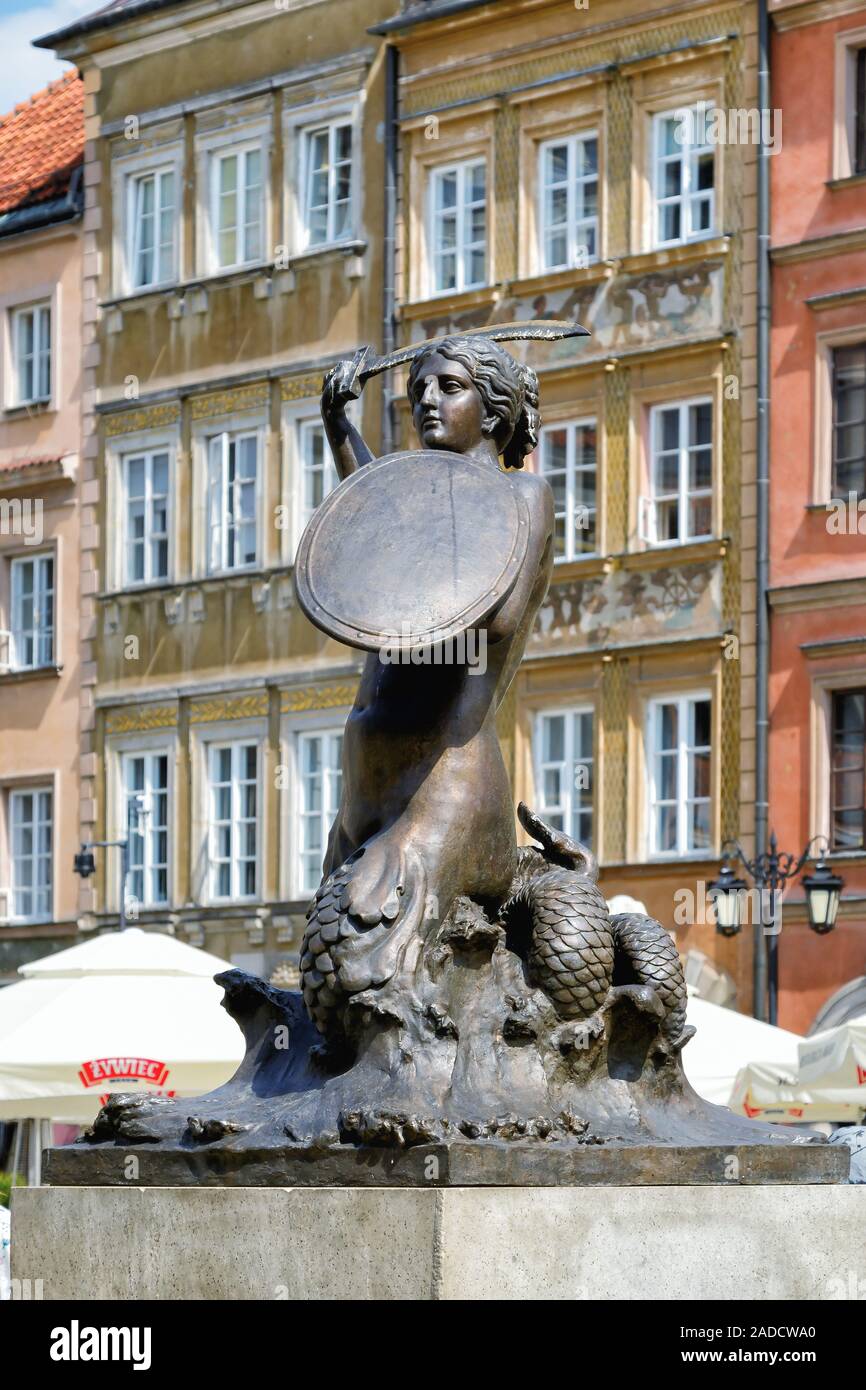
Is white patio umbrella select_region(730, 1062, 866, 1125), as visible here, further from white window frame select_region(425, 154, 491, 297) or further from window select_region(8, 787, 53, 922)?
window select_region(8, 787, 53, 922)

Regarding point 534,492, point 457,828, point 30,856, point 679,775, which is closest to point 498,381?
point 534,492

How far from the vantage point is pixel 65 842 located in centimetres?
3456

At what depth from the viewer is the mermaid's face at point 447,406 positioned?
7.80 metres

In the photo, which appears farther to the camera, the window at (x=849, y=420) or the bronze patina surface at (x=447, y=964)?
the window at (x=849, y=420)

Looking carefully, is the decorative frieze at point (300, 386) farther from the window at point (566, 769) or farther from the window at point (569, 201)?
the window at point (566, 769)

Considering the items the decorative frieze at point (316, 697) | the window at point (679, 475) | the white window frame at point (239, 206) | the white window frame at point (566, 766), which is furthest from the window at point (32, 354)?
the window at point (679, 475)

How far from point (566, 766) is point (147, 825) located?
587 centimetres

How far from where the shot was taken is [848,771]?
27469 millimetres

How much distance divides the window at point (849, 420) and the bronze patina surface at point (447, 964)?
20096 millimetres

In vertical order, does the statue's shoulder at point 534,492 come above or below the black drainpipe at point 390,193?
below

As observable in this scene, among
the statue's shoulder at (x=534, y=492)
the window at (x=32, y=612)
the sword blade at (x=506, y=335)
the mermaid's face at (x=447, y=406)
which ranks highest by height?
the window at (x=32, y=612)

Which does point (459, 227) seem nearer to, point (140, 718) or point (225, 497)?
point (225, 497)

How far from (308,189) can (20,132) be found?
7151 mm

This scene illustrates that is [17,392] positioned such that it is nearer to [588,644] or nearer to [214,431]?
[214,431]
